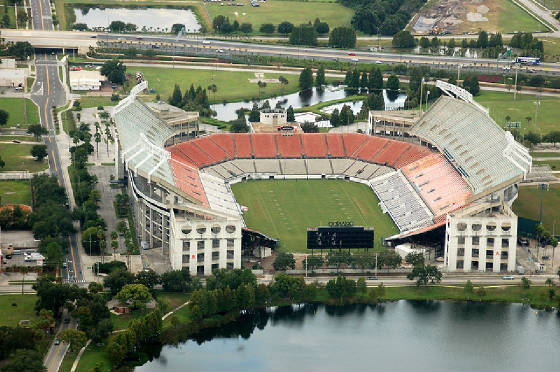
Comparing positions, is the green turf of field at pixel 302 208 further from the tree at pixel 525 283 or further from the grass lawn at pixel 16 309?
the grass lawn at pixel 16 309

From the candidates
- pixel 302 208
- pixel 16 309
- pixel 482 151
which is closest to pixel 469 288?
pixel 482 151

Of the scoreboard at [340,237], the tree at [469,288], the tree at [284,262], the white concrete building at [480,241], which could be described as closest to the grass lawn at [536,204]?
the white concrete building at [480,241]

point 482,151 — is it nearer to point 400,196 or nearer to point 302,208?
point 400,196

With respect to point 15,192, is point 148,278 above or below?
below

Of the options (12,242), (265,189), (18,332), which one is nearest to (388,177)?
(265,189)

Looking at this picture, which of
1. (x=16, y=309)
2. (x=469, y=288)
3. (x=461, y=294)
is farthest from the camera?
(x=461, y=294)
